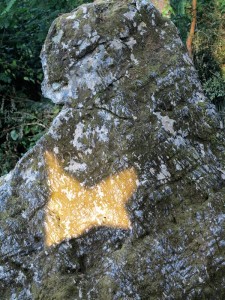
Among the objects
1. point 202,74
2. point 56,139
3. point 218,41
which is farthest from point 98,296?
point 218,41

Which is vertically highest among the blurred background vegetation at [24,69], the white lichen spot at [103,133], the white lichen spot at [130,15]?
the blurred background vegetation at [24,69]

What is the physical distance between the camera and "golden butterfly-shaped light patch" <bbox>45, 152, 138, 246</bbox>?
2.47 m

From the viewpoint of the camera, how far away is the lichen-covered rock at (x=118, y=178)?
2.33 metres

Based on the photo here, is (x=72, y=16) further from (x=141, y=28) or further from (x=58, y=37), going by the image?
(x=141, y=28)

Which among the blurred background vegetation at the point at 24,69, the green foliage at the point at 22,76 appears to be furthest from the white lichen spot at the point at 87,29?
the green foliage at the point at 22,76

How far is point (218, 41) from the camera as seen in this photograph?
8945 millimetres

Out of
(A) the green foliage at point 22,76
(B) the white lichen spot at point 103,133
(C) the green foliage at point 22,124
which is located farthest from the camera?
(C) the green foliage at point 22,124

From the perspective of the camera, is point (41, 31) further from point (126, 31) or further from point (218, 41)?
point (218, 41)

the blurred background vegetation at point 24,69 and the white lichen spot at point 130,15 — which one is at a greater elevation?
the blurred background vegetation at point 24,69

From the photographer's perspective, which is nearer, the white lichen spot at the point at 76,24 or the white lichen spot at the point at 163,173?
the white lichen spot at the point at 163,173

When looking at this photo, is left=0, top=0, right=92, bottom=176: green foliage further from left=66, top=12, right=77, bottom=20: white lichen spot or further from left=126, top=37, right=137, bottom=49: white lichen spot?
left=126, top=37, right=137, bottom=49: white lichen spot

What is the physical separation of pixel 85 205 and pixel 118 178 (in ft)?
0.80

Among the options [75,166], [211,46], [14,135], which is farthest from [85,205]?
[211,46]

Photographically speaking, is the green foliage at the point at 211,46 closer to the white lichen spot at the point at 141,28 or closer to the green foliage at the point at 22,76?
the green foliage at the point at 22,76
